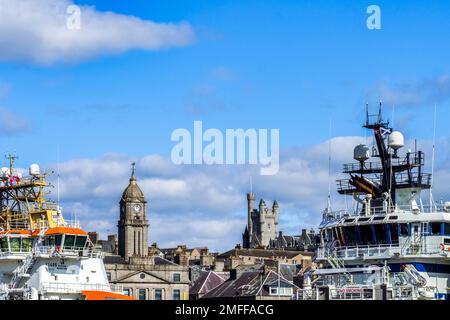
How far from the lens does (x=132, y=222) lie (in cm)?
18412

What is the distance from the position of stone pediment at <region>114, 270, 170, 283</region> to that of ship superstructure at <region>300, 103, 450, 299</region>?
106 meters

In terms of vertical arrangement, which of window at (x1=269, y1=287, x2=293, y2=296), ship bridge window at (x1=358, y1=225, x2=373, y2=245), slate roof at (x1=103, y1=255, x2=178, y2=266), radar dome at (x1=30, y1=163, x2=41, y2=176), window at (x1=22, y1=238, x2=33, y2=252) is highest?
radar dome at (x1=30, y1=163, x2=41, y2=176)

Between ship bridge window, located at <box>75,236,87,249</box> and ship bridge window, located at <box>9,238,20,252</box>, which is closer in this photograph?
ship bridge window, located at <box>75,236,87,249</box>

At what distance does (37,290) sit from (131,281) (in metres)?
102

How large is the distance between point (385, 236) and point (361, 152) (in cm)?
576

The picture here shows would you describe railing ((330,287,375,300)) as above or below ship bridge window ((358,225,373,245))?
below

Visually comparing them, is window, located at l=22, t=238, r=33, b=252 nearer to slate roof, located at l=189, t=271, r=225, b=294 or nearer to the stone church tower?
slate roof, located at l=189, t=271, r=225, b=294

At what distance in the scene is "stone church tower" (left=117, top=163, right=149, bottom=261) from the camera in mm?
181875

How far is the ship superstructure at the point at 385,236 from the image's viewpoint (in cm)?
5491

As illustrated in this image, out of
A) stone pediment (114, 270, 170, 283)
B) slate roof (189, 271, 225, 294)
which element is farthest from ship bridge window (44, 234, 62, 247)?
stone pediment (114, 270, 170, 283)

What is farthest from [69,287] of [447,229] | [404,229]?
[447,229]

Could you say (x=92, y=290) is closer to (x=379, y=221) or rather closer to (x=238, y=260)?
(x=379, y=221)

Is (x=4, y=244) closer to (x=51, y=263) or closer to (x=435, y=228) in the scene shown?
(x=51, y=263)
